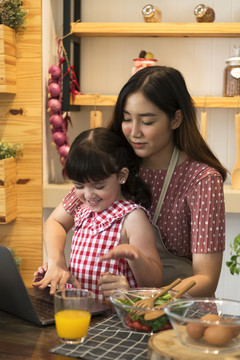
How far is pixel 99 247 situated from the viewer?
1.71 m

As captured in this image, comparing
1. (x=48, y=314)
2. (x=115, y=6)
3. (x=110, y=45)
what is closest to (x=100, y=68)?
(x=110, y=45)

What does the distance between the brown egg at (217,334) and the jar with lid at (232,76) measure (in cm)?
212

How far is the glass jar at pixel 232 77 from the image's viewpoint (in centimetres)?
292

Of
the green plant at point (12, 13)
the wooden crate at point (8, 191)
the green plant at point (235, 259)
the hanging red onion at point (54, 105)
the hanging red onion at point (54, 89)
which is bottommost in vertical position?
the wooden crate at point (8, 191)

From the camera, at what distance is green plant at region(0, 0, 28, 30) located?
8.91 feet

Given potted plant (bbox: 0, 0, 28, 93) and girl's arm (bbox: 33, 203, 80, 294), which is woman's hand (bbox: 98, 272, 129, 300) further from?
potted plant (bbox: 0, 0, 28, 93)

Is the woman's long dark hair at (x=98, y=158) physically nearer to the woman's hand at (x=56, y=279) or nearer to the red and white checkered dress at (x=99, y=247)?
the red and white checkered dress at (x=99, y=247)

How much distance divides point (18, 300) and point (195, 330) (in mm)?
471

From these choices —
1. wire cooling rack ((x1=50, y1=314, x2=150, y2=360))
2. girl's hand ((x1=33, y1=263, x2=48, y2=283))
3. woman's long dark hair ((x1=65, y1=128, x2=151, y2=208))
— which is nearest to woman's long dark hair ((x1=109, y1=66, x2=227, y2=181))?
woman's long dark hair ((x1=65, y1=128, x2=151, y2=208))

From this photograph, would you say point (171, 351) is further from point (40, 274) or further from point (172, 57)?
point (172, 57)

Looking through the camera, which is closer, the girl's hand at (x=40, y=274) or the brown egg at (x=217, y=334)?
the brown egg at (x=217, y=334)

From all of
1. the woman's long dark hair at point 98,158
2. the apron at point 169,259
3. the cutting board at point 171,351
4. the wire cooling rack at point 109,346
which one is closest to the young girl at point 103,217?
the woman's long dark hair at point 98,158

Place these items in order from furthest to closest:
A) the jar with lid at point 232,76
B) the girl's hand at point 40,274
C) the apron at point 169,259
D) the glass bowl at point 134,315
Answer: the jar with lid at point 232,76, the apron at point 169,259, the girl's hand at point 40,274, the glass bowl at point 134,315

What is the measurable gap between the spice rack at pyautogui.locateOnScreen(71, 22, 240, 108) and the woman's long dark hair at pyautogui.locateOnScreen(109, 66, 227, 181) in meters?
1.16
